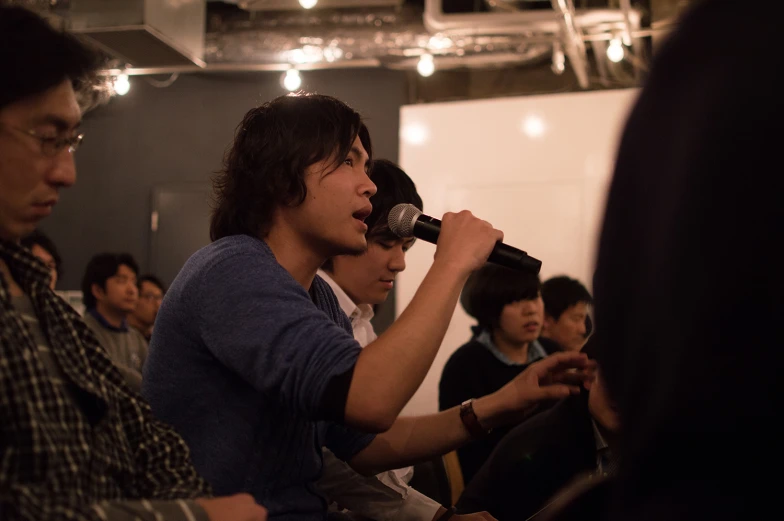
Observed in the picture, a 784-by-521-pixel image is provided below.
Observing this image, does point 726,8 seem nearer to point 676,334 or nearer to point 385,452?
point 676,334

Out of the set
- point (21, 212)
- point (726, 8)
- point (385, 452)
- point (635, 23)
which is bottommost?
point (385, 452)

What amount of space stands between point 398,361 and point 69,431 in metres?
0.45

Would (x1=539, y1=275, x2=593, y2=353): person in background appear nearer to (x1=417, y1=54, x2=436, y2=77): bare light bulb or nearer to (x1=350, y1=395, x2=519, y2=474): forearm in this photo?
(x1=417, y1=54, x2=436, y2=77): bare light bulb

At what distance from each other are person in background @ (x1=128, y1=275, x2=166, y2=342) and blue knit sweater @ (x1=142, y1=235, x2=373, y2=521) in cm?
435

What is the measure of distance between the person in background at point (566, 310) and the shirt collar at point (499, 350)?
418 mm

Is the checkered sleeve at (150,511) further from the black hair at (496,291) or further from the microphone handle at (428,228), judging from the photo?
the black hair at (496,291)

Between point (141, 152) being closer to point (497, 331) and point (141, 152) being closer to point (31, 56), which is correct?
point (497, 331)

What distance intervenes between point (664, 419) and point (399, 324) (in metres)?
0.75

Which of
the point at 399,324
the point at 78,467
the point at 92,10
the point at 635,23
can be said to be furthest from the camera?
the point at 635,23

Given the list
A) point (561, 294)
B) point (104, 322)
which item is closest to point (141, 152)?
point (104, 322)

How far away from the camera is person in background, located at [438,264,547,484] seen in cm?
323

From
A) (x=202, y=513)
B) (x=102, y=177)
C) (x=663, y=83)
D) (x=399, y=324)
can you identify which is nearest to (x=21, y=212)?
(x=202, y=513)

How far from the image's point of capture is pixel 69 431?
97cm

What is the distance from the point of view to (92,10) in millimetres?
3838
